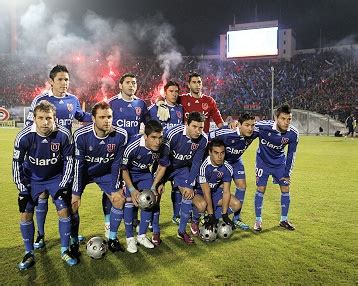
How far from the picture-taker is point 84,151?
4750 mm

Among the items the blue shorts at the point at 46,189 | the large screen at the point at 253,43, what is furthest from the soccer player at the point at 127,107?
the large screen at the point at 253,43

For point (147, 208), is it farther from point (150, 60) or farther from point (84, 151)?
point (150, 60)

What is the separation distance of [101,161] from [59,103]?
1.41 meters

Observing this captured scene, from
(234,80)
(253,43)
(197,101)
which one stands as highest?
(253,43)

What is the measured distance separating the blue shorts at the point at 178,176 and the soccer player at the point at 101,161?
974 millimetres

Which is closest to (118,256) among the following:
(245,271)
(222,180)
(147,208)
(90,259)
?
(90,259)

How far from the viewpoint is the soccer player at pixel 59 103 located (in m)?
5.06

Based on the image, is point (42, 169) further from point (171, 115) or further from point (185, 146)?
point (171, 115)

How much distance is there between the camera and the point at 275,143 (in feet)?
19.9

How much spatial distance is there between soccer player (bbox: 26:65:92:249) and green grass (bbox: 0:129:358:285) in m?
0.52

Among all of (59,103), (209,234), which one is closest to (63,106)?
(59,103)

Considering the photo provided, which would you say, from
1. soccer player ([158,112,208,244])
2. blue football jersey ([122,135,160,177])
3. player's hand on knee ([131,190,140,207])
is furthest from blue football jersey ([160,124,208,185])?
player's hand on knee ([131,190,140,207])

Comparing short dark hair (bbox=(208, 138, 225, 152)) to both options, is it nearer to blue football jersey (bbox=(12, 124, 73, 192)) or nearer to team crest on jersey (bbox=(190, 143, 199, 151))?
team crest on jersey (bbox=(190, 143, 199, 151))

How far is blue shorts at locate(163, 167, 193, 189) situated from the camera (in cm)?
565
